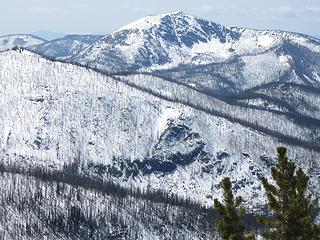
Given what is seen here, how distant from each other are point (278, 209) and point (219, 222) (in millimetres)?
5338

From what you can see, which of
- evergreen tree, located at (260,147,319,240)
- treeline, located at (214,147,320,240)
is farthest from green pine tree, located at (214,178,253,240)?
evergreen tree, located at (260,147,319,240)

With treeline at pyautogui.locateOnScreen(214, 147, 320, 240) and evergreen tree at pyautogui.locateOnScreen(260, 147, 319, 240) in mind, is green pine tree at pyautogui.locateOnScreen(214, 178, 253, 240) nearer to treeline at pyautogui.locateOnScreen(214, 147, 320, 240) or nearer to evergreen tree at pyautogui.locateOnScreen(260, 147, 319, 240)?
A: treeline at pyautogui.locateOnScreen(214, 147, 320, 240)

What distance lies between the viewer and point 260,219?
45.7 metres

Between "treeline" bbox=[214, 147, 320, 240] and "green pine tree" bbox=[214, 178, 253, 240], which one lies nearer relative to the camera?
"treeline" bbox=[214, 147, 320, 240]

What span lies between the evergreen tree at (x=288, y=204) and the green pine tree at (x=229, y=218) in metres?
2.23

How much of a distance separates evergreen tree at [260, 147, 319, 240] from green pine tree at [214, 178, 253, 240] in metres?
2.23

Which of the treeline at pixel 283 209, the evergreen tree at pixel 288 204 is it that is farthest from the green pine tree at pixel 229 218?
the evergreen tree at pixel 288 204

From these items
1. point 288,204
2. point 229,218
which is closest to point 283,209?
point 288,204

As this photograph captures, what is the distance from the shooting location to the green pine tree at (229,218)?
46156 millimetres

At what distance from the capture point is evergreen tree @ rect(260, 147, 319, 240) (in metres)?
43.9

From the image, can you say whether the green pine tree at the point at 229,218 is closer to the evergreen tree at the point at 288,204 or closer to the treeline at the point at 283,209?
the treeline at the point at 283,209

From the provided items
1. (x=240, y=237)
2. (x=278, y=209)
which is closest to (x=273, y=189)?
(x=278, y=209)

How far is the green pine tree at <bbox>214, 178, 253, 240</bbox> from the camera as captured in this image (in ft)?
151

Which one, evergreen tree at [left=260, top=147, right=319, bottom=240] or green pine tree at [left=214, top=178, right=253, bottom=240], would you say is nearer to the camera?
evergreen tree at [left=260, top=147, right=319, bottom=240]
